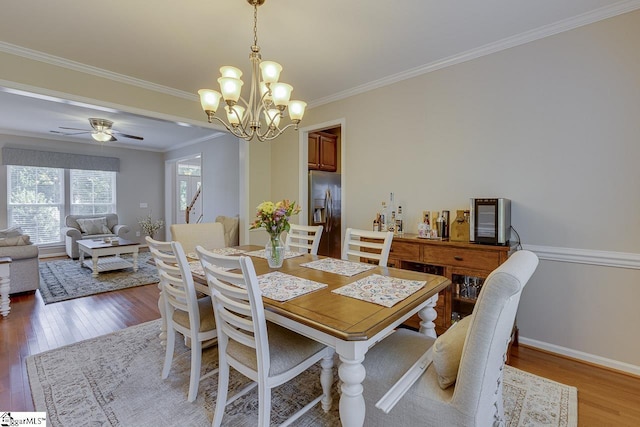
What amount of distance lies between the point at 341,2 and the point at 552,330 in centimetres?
303

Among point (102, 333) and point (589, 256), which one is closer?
point (589, 256)

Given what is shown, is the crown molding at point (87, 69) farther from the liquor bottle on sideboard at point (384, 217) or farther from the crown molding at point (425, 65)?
the liquor bottle on sideboard at point (384, 217)

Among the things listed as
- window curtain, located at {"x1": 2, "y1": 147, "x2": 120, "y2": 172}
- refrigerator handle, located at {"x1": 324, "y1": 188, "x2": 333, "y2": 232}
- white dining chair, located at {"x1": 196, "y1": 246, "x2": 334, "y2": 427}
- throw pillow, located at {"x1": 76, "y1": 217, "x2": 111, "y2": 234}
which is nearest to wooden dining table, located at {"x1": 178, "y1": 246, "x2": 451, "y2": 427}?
white dining chair, located at {"x1": 196, "y1": 246, "x2": 334, "y2": 427}

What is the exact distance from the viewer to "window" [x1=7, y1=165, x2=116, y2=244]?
584 cm

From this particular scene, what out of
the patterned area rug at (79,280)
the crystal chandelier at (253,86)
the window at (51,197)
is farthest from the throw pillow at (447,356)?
the window at (51,197)

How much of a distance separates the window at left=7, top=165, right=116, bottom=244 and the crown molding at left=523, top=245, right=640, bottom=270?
8294mm

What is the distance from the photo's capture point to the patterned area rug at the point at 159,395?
1.64m

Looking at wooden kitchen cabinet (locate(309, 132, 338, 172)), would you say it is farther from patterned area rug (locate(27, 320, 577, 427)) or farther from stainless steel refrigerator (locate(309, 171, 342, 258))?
patterned area rug (locate(27, 320, 577, 427))

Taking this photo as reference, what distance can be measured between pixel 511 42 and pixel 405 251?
6.57ft

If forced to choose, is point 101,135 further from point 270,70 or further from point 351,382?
point 351,382

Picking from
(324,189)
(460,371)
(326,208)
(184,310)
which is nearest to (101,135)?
(324,189)

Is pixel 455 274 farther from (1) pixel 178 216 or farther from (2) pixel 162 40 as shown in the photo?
(1) pixel 178 216

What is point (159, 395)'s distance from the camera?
185cm

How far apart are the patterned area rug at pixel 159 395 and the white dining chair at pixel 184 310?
0.13 m
